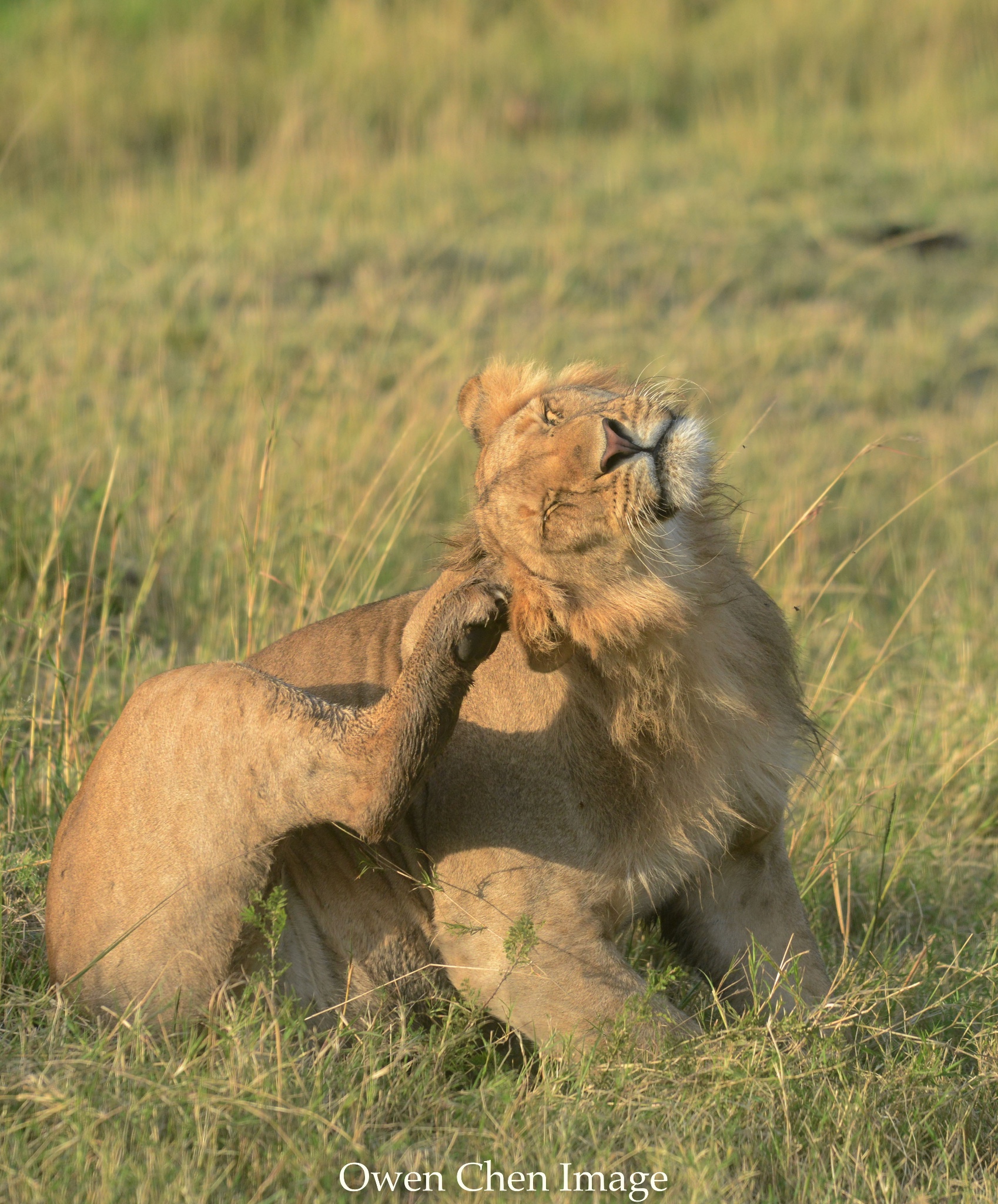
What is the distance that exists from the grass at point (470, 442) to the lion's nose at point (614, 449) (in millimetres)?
1077

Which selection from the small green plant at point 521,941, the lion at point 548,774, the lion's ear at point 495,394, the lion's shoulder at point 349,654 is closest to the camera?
the lion at point 548,774

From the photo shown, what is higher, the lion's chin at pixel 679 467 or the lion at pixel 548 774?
the lion's chin at pixel 679 467

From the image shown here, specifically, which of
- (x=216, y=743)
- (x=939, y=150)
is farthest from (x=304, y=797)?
(x=939, y=150)

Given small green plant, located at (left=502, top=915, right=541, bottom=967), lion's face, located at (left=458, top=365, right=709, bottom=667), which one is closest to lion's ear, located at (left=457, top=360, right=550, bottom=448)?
lion's face, located at (left=458, top=365, right=709, bottom=667)

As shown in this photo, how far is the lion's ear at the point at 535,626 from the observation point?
2.45 m

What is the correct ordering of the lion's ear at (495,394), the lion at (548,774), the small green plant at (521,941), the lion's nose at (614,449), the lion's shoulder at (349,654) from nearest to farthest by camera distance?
the lion's nose at (614,449), the lion at (548,774), the small green plant at (521,941), the lion's ear at (495,394), the lion's shoulder at (349,654)

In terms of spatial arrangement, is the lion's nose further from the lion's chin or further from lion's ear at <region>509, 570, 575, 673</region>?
lion's ear at <region>509, 570, 575, 673</region>

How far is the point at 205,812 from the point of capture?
2.73 metres

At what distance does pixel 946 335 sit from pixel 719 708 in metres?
6.92

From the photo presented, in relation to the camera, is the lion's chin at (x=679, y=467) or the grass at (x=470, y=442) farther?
the grass at (x=470, y=442)

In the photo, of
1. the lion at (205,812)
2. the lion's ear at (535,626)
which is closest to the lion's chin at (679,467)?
the lion's ear at (535,626)

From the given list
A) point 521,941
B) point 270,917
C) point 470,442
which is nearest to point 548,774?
point 521,941

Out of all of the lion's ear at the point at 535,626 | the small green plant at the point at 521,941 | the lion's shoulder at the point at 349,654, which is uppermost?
the lion's ear at the point at 535,626

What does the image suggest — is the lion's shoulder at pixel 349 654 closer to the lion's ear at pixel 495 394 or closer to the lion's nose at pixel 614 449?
the lion's ear at pixel 495 394
